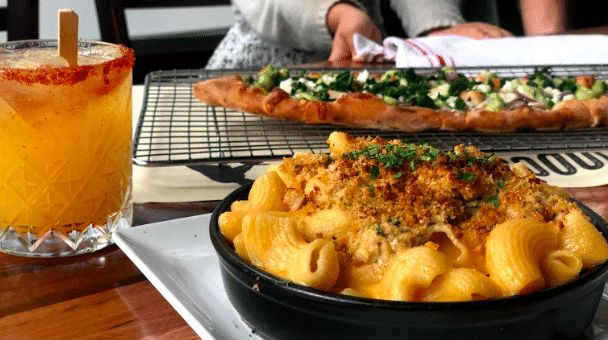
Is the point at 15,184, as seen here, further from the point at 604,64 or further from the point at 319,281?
the point at 604,64

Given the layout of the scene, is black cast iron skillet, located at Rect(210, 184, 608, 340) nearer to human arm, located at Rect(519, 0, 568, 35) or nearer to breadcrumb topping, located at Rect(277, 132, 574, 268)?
breadcrumb topping, located at Rect(277, 132, 574, 268)

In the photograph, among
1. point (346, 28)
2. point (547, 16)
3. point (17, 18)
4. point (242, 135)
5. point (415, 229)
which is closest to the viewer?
point (415, 229)

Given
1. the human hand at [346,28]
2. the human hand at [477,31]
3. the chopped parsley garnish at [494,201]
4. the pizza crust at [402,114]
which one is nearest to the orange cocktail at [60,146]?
the chopped parsley garnish at [494,201]

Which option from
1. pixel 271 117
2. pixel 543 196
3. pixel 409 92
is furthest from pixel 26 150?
pixel 409 92

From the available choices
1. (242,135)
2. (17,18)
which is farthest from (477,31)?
(17,18)

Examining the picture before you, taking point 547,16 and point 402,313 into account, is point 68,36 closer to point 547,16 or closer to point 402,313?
point 402,313

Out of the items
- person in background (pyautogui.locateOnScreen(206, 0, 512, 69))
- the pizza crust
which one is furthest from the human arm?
the pizza crust
